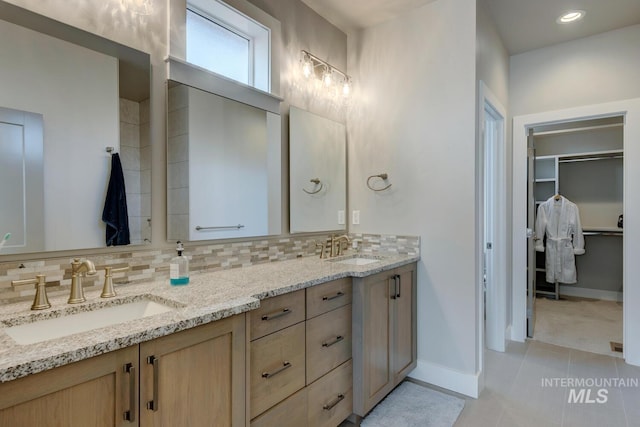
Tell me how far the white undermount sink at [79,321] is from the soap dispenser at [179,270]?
0.18 m

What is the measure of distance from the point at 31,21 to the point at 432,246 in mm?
2446

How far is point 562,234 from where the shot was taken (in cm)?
456

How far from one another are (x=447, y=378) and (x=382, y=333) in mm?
731

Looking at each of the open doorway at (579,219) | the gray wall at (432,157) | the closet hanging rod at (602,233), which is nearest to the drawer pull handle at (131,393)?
the gray wall at (432,157)

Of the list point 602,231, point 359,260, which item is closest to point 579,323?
point 602,231

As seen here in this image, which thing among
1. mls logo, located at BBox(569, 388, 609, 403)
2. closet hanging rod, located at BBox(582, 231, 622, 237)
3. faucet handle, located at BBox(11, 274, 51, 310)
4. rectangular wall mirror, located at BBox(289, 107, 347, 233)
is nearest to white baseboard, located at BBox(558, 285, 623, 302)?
closet hanging rod, located at BBox(582, 231, 622, 237)

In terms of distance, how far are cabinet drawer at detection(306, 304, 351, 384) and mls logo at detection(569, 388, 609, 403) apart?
1629mm

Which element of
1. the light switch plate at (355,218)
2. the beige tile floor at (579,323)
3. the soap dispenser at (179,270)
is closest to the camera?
the soap dispenser at (179,270)

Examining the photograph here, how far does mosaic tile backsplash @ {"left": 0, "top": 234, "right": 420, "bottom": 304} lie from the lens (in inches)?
50.9

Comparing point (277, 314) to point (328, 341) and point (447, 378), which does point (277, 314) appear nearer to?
point (328, 341)

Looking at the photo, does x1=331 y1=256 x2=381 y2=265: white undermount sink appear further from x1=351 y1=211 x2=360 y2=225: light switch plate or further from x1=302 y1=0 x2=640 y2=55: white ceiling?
x1=302 y1=0 x2=640 y2=55: white ceiling

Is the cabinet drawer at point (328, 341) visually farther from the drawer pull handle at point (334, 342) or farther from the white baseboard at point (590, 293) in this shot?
the white baseboard at point (590, 293)

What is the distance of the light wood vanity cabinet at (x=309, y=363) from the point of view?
57.6 inches

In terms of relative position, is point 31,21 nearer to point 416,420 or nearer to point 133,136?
point 133,136
